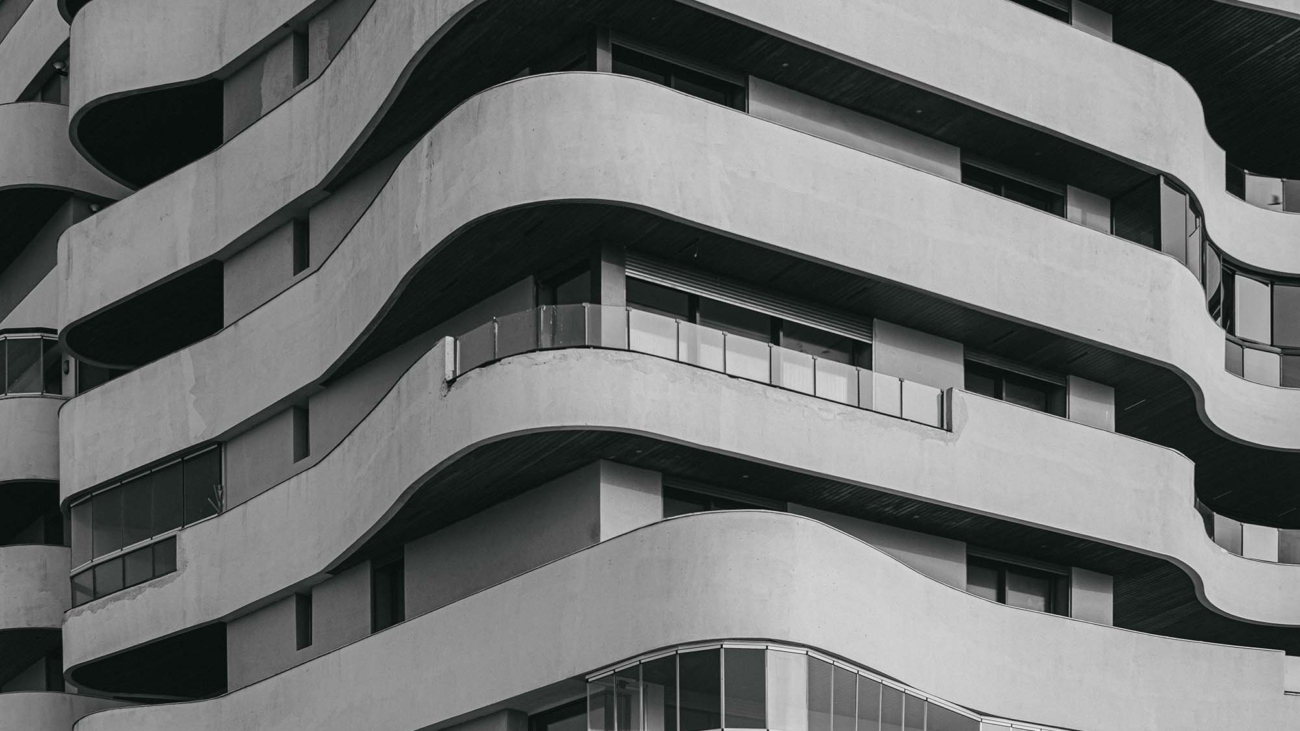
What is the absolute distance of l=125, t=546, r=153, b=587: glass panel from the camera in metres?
37.7

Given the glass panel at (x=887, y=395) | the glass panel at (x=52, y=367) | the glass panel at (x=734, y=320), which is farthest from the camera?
the glass panel at (x=52, y=367)

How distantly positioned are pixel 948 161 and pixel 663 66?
568 centimetres

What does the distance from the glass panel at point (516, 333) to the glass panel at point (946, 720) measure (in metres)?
7.19

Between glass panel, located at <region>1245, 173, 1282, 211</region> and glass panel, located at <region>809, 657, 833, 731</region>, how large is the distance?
1749cm

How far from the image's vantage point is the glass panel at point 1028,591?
3375 centimetres

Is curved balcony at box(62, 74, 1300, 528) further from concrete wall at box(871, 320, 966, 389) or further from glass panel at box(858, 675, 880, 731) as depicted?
glass panel at box(858, 675, 880, 731)

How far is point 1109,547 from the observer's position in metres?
33.5

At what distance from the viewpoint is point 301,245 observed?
120 ft

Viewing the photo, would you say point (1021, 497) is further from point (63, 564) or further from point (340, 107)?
point (63, 564)

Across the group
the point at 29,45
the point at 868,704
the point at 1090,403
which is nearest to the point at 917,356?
the point at 1090,403

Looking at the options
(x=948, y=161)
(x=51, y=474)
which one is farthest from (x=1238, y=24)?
(x=51, y=474)

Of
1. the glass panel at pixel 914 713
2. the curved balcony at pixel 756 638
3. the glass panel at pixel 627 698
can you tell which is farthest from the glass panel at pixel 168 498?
the glass panel at pixel 914 713

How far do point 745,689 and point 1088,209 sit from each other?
44.0 feet

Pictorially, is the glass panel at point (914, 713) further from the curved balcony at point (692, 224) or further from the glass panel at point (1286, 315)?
the glass panel at point (1286, 315)
